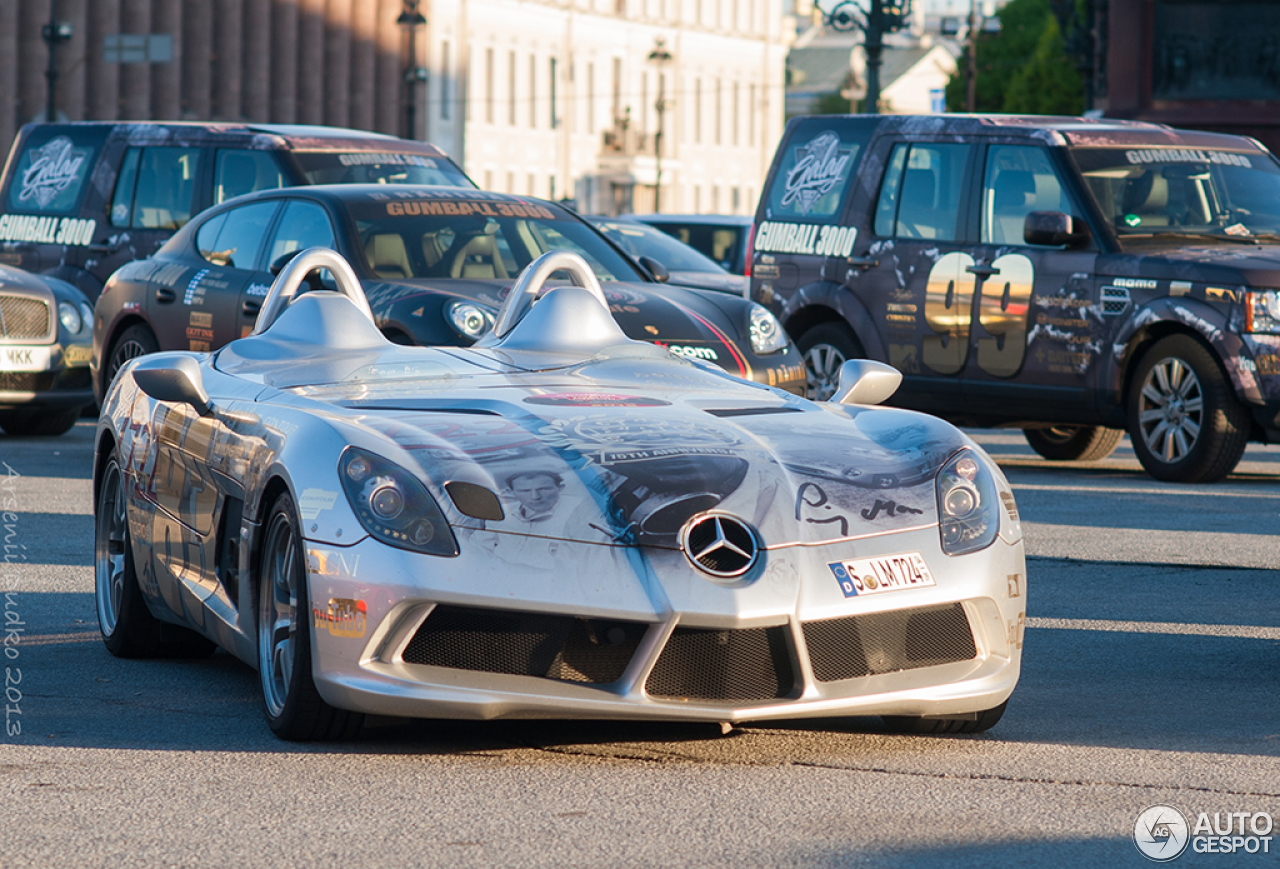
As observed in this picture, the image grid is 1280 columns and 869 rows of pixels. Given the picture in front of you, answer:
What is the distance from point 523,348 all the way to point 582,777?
77.2 inches

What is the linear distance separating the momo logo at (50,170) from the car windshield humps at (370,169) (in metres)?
2.33

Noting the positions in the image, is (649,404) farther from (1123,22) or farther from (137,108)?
(137,108)

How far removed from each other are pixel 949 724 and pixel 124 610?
2.61m

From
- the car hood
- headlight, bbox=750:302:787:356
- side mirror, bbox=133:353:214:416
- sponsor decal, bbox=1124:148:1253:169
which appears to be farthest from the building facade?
the car hood

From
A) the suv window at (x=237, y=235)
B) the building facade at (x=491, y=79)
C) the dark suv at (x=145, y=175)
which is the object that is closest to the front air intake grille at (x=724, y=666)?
the suv window at (x=237, y=235)

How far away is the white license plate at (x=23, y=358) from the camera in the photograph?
14375mm

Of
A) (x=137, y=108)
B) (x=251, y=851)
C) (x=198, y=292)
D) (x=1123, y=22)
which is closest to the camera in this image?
(x=251, y=851)

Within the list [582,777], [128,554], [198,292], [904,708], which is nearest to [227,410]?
[128,554]

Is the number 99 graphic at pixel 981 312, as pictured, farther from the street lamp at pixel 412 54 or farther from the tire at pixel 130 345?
the street lamp at pixel 412 54

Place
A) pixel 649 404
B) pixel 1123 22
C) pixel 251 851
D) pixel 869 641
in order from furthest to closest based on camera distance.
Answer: pixel 1123 22
pixel 649 404
pixel 869 641
pixel 251 851

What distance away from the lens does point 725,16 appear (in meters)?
105

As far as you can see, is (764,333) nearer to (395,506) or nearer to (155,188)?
(395,506)

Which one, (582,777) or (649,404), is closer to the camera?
(582,777)

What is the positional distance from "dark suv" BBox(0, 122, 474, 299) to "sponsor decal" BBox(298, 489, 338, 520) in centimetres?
974
